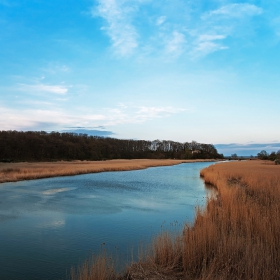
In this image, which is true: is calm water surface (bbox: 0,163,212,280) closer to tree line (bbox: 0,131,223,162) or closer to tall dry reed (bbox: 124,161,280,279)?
→ tall dry reed (bbox: 124,161,280,279)

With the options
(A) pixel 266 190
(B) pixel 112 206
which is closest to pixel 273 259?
(A) pixel 266 190

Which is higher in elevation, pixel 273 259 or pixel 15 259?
pixel 273 259

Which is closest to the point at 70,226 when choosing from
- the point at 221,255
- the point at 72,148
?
the point at 221,255

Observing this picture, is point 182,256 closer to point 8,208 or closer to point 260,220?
point 260,220

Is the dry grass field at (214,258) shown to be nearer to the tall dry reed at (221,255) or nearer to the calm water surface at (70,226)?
the tall dry reed at (221,255)

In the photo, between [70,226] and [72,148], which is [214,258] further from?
[72,148]

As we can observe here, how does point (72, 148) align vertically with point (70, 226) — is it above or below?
Answer: above

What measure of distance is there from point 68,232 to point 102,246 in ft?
6.09

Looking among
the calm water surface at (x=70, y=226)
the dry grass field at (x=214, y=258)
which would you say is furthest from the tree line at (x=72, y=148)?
the dry grass field at (x=214, y=258)

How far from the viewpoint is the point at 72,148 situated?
262 ft

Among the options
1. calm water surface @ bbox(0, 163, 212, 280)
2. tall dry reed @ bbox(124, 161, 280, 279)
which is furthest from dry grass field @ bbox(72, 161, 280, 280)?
calm water surface @ bbox(0, 163, 212, 280)

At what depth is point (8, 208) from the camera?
40.4ft

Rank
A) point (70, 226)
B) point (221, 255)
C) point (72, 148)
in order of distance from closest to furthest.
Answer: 1. point (221, 255)
2. point (70, 226)
3. point (72, 148)

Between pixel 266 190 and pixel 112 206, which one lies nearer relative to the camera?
pixel 266 190
